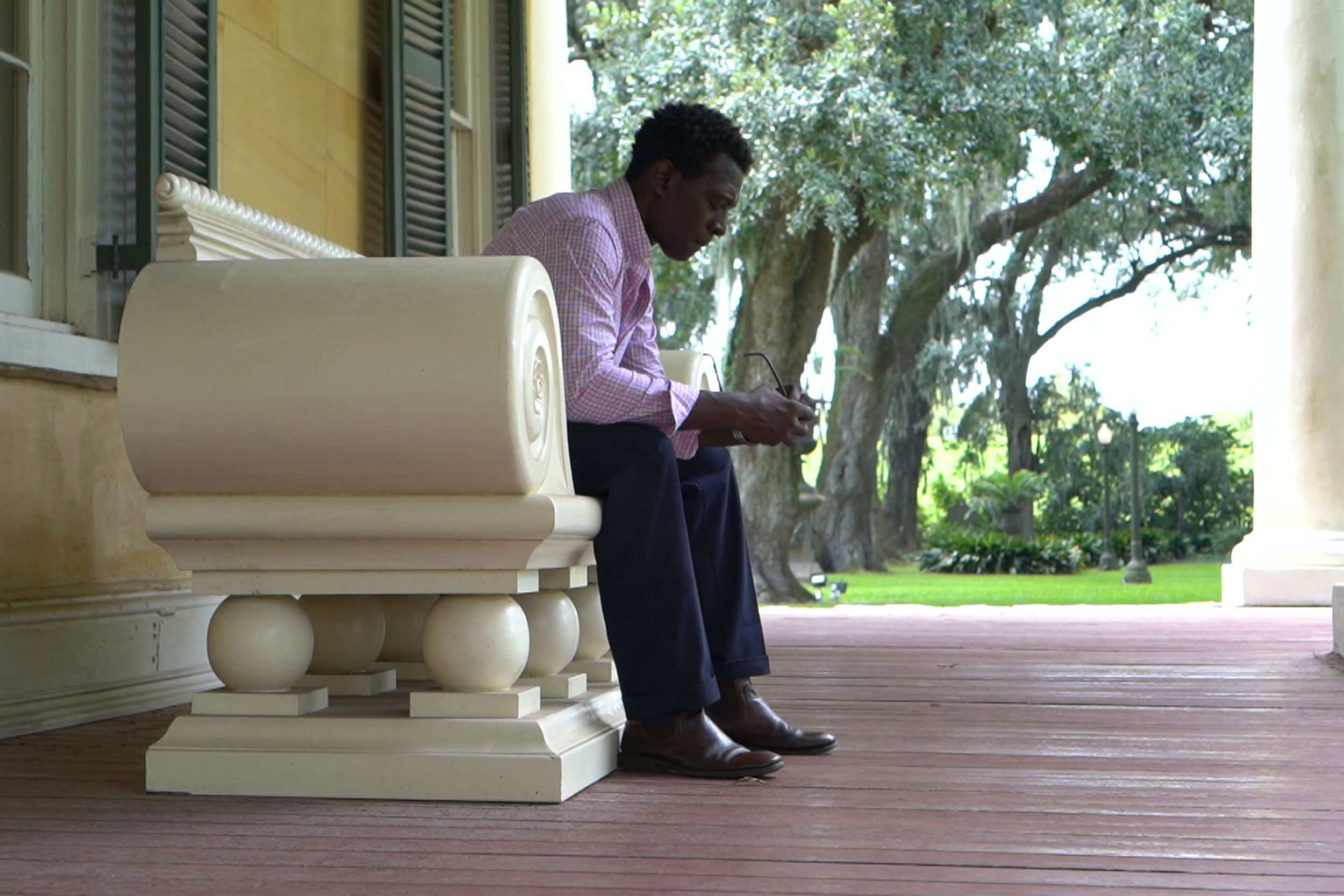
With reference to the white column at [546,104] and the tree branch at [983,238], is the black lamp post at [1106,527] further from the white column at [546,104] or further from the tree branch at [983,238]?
the white column at [546,104]

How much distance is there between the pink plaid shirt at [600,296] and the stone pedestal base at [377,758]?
433mm

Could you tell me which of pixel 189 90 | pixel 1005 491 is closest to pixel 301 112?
pixel 189 90

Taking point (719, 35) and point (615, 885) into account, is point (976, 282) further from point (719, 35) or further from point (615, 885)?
point (615, 885)

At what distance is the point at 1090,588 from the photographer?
17.3 meters

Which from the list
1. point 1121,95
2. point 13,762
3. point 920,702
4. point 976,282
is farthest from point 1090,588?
point 13,762

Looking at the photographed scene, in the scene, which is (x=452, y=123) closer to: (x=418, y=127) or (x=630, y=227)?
(x=418, y=127)

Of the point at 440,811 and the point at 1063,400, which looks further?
the point at 1063,400

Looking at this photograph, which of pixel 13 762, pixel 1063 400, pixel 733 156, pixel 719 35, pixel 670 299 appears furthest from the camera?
pixel 1063 400

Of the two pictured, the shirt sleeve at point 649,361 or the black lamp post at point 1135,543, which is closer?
the shirt sleeve at point 649,361

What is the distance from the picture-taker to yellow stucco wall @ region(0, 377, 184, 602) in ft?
8.39

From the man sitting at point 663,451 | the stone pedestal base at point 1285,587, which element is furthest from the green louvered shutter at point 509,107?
the stone pedestal base at point 1285,587

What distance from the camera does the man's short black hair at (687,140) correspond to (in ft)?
7.72

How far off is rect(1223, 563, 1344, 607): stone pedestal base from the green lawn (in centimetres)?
804

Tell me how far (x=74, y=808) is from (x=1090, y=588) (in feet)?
54.1
